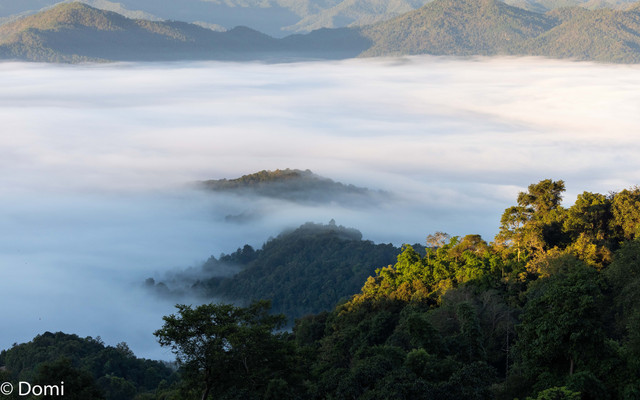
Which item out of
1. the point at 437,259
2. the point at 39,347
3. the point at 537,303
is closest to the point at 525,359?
the point at 537,303

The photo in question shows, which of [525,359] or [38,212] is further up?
[525,359]

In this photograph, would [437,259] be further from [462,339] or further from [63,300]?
[63,300]

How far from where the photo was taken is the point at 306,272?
72.1 meters

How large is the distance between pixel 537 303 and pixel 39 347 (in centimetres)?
3142

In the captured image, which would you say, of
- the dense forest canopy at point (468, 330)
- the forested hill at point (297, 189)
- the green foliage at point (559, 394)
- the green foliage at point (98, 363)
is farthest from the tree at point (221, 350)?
the forested hill at point (297, 189)

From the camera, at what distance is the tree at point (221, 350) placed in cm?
2009

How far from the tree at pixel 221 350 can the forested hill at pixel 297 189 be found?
3819 inches

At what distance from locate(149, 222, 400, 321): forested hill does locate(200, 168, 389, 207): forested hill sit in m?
33.4

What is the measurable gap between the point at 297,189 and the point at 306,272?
48720 millimetres

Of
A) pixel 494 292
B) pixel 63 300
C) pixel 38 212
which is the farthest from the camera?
Result: pixel 38 212

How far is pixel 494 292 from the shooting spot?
32094 millimetres

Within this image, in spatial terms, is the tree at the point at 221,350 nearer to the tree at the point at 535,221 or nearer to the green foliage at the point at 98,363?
the green foliage at the point at 98,363

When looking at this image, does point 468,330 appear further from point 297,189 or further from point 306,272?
point 297,189

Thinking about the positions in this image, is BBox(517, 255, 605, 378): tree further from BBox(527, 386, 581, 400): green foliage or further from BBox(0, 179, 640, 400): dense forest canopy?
BBox(527, 386, 581, 400): green foliage
